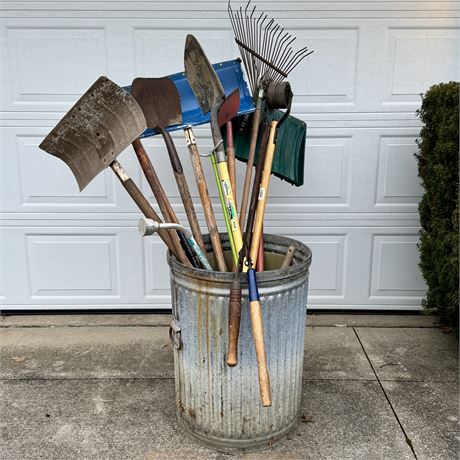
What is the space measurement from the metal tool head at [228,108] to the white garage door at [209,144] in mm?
1089

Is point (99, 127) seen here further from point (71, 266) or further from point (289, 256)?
point (71, 266)

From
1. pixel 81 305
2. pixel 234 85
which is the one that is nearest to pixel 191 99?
pixel 234 85

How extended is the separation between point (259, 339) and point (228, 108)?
0.98 metres

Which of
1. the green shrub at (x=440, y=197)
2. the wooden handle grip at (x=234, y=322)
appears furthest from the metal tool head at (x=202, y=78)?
the green shrub at (x=440, y=197)

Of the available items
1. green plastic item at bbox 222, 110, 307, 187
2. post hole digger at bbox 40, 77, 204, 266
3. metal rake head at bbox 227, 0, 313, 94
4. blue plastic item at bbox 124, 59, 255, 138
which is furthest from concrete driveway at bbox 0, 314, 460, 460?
metal rake head at bbox 227, 0, 313, 94

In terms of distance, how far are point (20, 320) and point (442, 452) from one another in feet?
8.96

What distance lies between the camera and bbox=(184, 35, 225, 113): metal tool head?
7.13ft

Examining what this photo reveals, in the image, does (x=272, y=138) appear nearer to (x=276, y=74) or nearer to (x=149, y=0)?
(x=276, y=74)

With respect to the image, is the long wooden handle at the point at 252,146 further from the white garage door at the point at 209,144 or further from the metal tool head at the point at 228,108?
the white garage door at the point at 209,144

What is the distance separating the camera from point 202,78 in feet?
7.44

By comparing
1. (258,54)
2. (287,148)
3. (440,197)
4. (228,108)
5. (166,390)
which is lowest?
(166,390)

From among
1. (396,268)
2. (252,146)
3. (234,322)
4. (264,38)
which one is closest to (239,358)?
(234,322)

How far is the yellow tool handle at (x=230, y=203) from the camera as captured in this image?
2.10 metres

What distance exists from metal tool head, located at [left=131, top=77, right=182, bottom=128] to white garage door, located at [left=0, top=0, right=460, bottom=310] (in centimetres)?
103
